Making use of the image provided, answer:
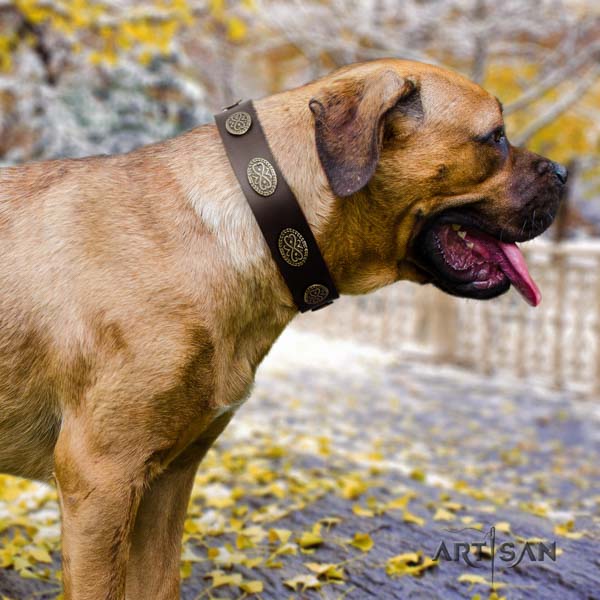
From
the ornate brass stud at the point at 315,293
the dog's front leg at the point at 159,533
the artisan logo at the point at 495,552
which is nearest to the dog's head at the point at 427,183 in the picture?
the ornate brass stud at the point at 315,293

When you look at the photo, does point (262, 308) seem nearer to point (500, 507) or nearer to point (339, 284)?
point (339, 284)

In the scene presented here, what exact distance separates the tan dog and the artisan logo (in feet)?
4.22

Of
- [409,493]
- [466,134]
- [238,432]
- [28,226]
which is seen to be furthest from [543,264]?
[28,226]

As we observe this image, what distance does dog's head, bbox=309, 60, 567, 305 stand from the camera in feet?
8.21

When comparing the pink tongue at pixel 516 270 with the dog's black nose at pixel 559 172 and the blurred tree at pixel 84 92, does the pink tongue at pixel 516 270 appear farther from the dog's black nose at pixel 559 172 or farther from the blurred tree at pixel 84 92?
the blurred tree at pixel 84 92

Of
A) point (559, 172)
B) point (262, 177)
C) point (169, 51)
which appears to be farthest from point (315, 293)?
point (169, 51)

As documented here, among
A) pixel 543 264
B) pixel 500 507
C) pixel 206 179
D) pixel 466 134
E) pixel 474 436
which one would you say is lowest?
pixel 474 436

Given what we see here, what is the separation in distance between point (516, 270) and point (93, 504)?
66.5 inches

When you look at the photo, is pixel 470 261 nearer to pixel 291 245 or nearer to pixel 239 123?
pixel 291 245

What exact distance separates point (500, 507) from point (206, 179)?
306 centimetres

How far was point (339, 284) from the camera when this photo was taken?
274 cm

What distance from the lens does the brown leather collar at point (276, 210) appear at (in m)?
2.49

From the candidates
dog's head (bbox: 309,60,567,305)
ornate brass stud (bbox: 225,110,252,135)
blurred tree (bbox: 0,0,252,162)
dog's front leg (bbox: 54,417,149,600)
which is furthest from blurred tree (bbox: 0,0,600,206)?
dog's front leg (bbox: 54,417,149,600)

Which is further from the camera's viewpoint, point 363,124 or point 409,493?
point 409,493
